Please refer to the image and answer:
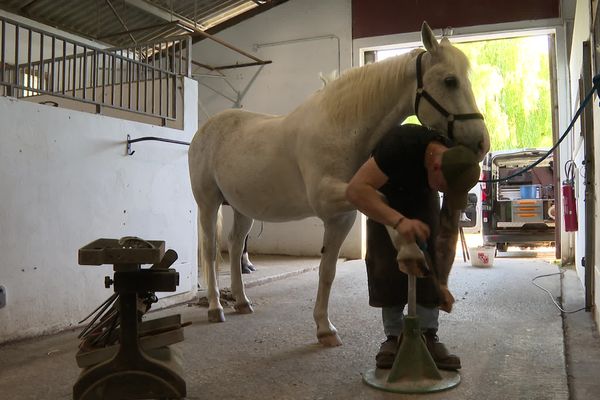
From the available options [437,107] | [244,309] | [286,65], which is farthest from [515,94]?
[437,107]

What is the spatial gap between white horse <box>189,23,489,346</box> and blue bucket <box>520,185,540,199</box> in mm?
6766

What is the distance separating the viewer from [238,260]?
11.3ft

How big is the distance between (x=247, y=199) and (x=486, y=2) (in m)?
5.44

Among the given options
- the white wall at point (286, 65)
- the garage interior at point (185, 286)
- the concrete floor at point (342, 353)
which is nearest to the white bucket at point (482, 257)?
the garage interior at point (185, 286)

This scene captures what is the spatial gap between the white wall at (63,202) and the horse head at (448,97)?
200 cm

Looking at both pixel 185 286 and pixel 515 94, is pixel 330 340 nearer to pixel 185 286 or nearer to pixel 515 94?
pixel 185 286

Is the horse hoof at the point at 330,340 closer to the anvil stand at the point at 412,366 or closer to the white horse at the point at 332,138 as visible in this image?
the white horse at the point at 332,138

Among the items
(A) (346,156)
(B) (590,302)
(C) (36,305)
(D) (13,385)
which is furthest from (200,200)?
(B) (590,302)

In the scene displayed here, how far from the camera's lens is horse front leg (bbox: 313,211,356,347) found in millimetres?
2412

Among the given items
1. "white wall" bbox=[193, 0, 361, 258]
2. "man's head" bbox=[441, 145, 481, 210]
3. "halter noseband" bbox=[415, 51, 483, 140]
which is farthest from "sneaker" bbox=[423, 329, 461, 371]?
"white wall" bbox=[193, 0, 361, 258]

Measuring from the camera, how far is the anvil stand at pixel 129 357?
61.8 inches

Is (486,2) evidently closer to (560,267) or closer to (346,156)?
(560,267)

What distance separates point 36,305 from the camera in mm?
2682

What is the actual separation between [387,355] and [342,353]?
0.34 meters
